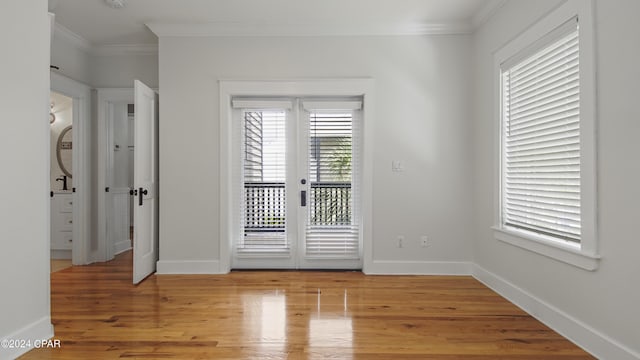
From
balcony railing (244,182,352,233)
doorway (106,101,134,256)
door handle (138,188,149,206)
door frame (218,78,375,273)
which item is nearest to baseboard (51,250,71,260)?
doorway (106,101,134,256)

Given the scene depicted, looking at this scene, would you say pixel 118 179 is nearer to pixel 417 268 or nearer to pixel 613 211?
pixel 417 268

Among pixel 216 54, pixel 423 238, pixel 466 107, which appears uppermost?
pixel 216 54

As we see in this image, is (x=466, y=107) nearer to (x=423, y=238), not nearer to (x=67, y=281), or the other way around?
(x=423, y=238)

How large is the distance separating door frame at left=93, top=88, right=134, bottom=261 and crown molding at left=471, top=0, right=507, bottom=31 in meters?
4.20

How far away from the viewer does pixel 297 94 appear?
4.15 metres

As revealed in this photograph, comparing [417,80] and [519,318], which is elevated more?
[417,80]

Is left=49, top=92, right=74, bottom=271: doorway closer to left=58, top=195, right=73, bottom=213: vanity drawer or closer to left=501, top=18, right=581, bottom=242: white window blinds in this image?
left=58, top=195, right=73, bottom=213: vanity drawer

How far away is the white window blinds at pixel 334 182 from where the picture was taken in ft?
14.0

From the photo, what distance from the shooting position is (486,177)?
3.78 metres

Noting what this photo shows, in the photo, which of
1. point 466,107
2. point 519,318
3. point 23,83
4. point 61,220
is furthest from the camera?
point 61,220

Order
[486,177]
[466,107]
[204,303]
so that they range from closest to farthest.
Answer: [204,303] → [486,177] → [466,107]

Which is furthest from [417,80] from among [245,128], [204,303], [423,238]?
[204,303]

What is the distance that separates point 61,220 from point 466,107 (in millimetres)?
5460

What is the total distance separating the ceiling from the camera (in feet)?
11.7
